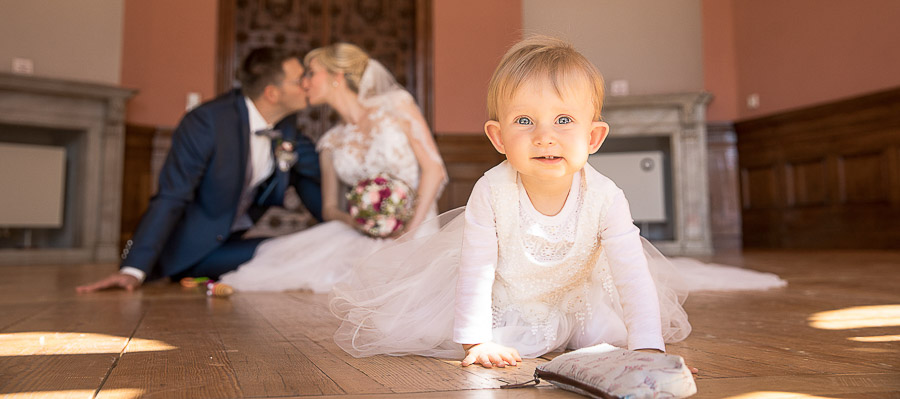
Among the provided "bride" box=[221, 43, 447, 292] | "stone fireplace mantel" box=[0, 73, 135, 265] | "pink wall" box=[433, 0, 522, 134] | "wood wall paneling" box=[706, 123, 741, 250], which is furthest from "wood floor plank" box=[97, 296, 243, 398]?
"wood wall paneling" box=[706, 123, 741, 250]

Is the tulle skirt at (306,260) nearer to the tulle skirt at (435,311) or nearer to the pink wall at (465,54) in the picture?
the tulle skirt at (435,311)

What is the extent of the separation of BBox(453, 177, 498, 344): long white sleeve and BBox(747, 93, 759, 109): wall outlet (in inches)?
254

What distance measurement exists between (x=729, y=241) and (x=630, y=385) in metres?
6.68

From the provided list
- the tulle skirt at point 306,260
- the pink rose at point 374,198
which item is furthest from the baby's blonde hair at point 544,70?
the pink rose at point 374,198

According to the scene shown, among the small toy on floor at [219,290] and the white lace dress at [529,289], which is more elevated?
the white lace dress at [529,289]

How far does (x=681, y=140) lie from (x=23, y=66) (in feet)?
19.4

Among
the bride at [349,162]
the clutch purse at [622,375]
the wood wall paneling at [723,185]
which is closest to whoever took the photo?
the clutch purse at [622,375]

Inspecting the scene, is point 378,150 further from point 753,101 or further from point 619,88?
point 753,101

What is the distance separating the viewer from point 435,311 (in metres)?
1.36

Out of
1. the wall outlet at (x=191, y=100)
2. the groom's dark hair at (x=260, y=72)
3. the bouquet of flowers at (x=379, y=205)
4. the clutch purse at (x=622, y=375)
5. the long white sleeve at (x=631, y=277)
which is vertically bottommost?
the clutch purse at (x=622, y=375)

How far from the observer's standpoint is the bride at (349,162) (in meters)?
2.96

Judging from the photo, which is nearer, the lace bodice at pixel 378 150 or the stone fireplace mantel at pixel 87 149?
the lace bodice at pixel 378 150

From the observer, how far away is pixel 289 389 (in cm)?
89

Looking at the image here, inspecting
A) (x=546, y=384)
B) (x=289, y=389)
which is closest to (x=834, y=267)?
(x=546, y=384)
